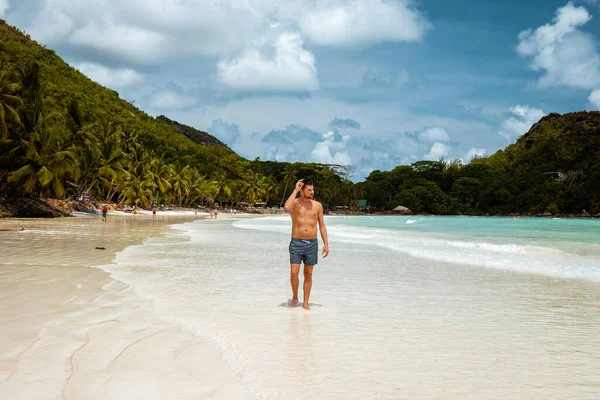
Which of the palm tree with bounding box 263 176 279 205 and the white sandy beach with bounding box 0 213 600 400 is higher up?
the palm tree with bounding box 263 176 279 205

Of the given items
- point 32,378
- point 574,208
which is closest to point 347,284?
point 32,378

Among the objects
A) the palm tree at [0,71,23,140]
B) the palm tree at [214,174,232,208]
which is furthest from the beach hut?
the palm tree at [0,71,23,140]

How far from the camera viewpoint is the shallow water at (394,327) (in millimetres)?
3559

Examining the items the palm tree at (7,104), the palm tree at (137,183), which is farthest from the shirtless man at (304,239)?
the palm tree at (137,183)

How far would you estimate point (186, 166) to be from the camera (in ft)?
244

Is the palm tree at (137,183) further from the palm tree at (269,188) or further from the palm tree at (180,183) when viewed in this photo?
the palm tree at (269,188)

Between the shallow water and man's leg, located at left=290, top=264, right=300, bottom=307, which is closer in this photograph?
the shallow water

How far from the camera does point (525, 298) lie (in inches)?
291

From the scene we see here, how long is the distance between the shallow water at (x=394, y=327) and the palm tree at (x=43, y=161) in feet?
84.4

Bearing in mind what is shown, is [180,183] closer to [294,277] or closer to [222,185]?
[222,185]

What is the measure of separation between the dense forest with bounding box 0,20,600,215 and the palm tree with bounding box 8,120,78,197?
7 cm

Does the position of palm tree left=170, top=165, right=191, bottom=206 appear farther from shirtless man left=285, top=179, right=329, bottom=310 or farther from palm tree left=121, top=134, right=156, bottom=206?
shirtless man left=285, top=179, right=329, bottom=310

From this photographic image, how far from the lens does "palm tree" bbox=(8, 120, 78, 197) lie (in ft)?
106

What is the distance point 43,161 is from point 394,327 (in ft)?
112
